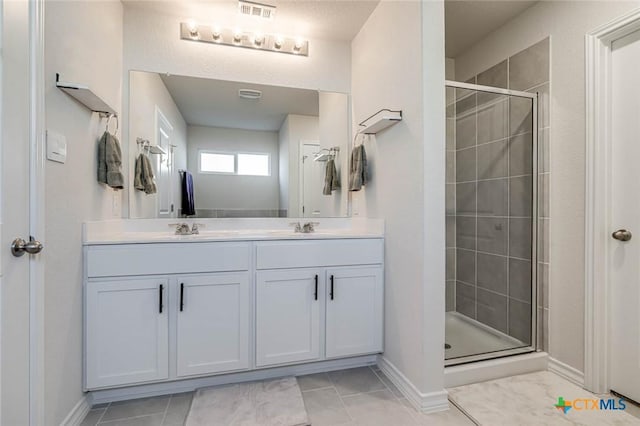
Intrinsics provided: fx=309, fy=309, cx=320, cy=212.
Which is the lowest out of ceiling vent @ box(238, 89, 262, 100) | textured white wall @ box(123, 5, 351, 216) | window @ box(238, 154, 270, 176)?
window @ box(238, 154, 270, 176)

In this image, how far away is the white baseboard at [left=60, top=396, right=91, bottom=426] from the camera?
143 centimetres

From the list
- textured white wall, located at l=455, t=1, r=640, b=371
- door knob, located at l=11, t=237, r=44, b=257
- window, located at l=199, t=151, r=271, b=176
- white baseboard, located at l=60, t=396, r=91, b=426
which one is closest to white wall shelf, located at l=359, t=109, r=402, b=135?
window, located at l=199, t=151, r=271, b=176

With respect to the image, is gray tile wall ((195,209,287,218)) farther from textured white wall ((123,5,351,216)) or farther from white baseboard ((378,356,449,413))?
white baseboard ((378,356,449,413))

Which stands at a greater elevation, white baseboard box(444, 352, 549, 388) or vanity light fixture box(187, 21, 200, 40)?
vanity light fixture box(187, 21, 200, 40)

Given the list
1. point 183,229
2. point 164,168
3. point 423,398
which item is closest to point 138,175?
point 164,168

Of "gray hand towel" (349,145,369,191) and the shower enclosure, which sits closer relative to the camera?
the shower enclosure

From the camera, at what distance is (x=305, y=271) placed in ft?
6.31

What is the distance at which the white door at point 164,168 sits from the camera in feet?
7.18

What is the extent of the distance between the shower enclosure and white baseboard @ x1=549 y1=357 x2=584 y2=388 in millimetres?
144

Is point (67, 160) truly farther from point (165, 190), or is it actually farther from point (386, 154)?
point (386, 154)

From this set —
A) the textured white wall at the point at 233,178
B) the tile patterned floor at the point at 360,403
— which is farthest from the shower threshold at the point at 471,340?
the textured white wall at the point at 233,178

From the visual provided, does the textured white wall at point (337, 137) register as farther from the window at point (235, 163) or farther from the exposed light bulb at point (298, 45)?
the window at point (235, 163)

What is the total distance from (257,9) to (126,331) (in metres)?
2.14

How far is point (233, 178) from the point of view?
2344 millimetres
